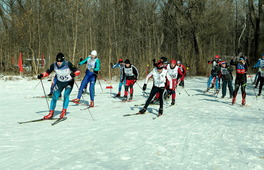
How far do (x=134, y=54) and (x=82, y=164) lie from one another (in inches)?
910

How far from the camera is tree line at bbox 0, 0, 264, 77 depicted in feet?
81.8

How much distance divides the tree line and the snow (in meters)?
16.3

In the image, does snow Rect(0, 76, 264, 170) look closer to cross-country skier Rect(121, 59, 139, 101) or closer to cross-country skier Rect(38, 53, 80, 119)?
cross-country skier Rect(38, 53, 80, 119)

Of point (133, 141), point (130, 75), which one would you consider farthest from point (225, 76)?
point (133, 141)

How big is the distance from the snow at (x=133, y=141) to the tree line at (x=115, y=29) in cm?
1629

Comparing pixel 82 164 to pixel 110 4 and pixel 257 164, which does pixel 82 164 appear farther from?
pixel 110 4

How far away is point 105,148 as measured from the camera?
5125 mm

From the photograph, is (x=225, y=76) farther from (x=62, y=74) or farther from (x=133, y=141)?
(x=133, y=141)

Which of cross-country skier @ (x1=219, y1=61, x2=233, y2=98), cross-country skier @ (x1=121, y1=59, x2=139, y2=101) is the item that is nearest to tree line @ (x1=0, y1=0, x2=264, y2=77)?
cross-country skier @ (x1=219, y1=61, x2=233, y2=98)

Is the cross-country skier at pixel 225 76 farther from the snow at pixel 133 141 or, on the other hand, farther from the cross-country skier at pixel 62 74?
the cross-country skier at pixel 62 74

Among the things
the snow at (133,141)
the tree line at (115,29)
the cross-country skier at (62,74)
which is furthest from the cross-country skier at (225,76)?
the tree line at (115,29)

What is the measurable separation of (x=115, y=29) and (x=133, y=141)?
20472 millimetres

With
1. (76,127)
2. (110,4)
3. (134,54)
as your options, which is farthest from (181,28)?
(76,127)

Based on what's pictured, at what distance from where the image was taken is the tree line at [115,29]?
24938 mm
